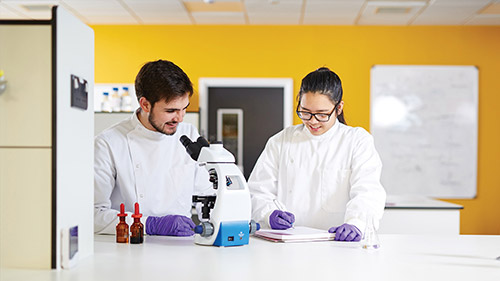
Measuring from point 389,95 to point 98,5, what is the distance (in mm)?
2946

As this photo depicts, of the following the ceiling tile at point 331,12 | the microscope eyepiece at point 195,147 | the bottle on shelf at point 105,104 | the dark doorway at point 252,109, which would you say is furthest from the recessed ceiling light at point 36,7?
the microscope eyepiece at point 195,147

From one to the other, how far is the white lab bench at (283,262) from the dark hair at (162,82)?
562 millimetres

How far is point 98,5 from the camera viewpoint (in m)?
4.52

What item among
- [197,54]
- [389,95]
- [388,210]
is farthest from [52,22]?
[389,95]

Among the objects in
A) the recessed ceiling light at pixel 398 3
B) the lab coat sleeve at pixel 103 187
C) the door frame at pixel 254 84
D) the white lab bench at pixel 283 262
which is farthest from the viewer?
the door frame at pixel 254 84

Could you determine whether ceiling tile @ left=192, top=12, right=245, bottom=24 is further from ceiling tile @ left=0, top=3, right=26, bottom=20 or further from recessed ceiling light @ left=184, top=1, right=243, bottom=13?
ceiling tile @ left=0, top=3, right=26, bottom=20

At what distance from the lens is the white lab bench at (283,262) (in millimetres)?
1250

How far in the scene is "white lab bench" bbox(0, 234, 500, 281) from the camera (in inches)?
49.2

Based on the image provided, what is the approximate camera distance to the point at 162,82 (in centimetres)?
196

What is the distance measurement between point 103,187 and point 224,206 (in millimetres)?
620

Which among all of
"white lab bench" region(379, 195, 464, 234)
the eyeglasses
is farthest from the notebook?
"white lab bench" region(379, 195, 464, 234)

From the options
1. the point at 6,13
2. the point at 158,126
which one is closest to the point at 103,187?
the point at 158,126

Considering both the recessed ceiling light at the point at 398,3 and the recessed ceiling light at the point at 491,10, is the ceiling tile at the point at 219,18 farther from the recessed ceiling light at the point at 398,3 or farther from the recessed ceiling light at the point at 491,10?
the recessed ceiling light at the point at 491,10

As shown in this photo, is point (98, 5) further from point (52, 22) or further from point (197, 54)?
point (52, 22)
